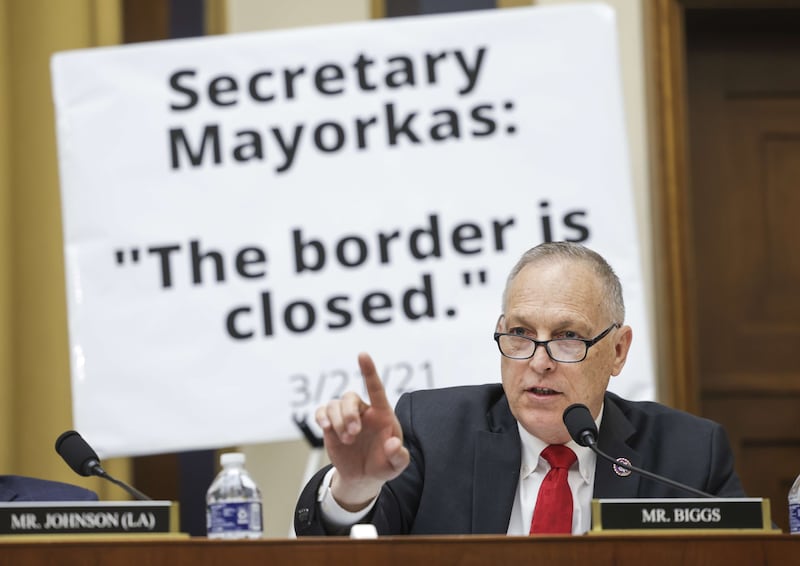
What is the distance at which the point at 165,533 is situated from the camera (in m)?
1.82

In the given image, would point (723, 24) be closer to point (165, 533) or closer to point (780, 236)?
point (780, 236)

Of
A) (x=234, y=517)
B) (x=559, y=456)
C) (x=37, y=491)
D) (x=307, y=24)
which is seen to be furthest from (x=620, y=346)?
(x=307, y=24)

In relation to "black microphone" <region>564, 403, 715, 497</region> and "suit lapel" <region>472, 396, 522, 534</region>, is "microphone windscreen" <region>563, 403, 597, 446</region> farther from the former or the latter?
"suit lapel" <region>472, 396, 522, 534</region>

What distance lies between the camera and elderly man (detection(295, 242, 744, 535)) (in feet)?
8.07

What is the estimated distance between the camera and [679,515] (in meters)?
1.87

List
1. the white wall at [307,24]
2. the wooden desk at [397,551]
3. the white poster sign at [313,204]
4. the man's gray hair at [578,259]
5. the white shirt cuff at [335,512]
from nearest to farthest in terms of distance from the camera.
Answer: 1. the wooden desk at [397,551]
2. the white shirt cuff at [335,512]
3. the man's gray hair at [578,259]
4. the white poster sign at [313,204]
5. the white wall at [307,24]

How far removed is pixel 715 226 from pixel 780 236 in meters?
0.21

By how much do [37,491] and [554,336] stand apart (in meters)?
1.03

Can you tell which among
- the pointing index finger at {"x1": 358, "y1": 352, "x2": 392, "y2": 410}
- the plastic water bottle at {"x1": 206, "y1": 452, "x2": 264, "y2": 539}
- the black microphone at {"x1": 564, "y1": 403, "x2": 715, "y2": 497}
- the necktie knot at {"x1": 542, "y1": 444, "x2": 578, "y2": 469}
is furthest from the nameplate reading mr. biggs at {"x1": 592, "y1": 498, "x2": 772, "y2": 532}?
the necktie knot at {"x1": 542, "y1": 444, "x2": 578, "y2": 469}

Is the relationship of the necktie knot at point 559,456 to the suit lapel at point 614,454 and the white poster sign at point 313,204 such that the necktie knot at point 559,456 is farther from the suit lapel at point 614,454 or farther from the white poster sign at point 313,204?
the white poster sign at point 313,204

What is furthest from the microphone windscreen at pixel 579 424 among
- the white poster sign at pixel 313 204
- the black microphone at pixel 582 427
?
the white poster sign at pixel 313 204

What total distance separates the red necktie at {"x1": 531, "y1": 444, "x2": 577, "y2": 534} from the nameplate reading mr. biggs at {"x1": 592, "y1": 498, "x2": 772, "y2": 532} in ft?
1.75

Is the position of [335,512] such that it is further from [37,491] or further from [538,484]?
[37,491]

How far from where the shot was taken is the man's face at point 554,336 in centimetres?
249
